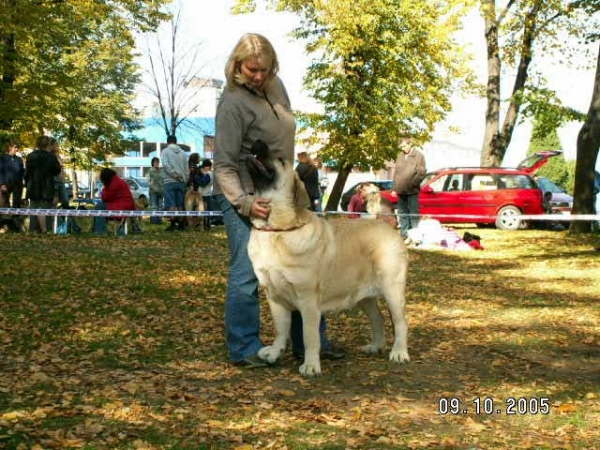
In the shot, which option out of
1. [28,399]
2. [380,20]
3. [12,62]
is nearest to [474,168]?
[380,20]

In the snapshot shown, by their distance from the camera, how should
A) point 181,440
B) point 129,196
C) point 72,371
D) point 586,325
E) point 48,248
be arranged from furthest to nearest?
1. point 129,196
2. point 48,248
3. point 586,325
4. point 72,371
5. point 181,440

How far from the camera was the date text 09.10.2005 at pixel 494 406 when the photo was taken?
4355 millimetres

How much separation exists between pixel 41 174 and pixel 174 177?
3.80 m

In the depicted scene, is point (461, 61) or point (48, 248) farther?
point (461, 61)

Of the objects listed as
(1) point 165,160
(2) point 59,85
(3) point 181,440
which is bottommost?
(3) point 181,440

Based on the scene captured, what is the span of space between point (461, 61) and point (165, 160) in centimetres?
1518

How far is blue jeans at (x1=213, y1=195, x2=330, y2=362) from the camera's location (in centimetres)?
509

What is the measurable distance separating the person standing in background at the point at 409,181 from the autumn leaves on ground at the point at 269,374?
610 cm

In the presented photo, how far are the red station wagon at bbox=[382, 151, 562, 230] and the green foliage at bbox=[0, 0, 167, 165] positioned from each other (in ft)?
33.0

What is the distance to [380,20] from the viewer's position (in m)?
26.3

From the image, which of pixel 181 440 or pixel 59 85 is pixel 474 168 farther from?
pixel 181 440

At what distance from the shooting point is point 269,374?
5117 mm

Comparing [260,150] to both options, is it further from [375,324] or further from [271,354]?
[375,324]

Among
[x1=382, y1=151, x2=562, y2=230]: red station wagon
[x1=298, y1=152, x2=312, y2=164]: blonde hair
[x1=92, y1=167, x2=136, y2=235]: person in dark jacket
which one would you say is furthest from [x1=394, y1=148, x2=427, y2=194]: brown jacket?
[x1=92, y1=167, x2=136, y2=235]: person in dark jacket
